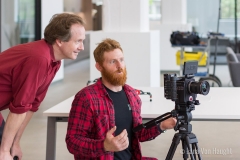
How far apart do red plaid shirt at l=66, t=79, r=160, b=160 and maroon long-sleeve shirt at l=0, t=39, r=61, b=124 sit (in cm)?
30

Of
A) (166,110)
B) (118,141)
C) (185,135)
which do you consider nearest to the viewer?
(118,141)

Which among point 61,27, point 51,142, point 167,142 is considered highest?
point 61,27

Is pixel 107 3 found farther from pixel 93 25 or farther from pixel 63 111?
pixel 93 25

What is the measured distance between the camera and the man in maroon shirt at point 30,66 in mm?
2579

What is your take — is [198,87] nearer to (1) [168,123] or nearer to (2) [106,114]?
(1) [168,123]

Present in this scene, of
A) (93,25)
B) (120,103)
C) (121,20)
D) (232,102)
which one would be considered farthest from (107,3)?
(93,25)

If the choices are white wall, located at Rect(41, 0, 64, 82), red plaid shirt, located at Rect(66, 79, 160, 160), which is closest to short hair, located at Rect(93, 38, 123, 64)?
red plaid shirt, located at Rect(66, 79, 160, 160)

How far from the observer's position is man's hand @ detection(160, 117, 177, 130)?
2938mm

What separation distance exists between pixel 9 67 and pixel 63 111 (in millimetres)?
1011

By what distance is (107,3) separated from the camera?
25.4 feet

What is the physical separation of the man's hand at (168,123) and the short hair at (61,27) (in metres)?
0.74

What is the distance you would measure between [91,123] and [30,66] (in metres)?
0.56

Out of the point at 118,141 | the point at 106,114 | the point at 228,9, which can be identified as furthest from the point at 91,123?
the point at 228,9

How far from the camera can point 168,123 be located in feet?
9.74
